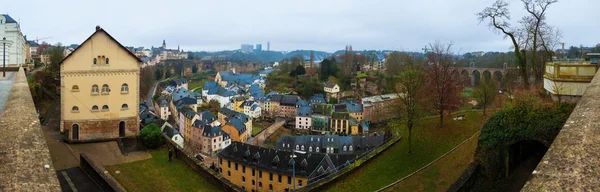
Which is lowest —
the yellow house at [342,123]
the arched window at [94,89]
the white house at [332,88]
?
the yellow house at [342,123]

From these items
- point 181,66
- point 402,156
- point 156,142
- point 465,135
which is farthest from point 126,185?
point 181,66

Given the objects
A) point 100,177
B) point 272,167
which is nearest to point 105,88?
point 100,177

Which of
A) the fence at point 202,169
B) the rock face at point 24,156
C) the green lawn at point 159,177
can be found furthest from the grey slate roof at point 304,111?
the rock face at point 24,156

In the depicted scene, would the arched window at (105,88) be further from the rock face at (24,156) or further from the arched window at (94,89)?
the rock face at (24,156)

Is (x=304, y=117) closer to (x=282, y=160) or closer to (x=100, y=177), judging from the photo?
(x=282, y=160)

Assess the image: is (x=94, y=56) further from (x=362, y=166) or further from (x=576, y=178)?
(x=576, y=178)

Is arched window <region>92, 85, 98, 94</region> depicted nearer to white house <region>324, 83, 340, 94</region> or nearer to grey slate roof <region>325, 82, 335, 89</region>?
white house <region>324, 83, 340, 94</region>
